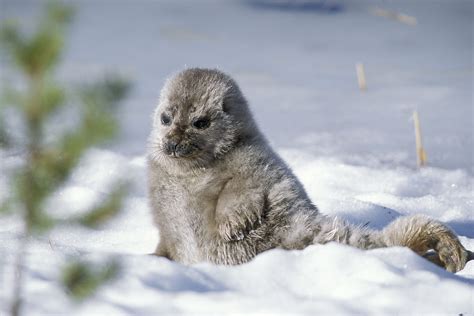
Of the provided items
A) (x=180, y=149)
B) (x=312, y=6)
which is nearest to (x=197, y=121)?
(x=180, y=149)

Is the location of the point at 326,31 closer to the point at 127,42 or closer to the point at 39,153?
the point at 127,42

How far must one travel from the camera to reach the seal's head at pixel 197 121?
4691 mm

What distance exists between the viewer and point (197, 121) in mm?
4762

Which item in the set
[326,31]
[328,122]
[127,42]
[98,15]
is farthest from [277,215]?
[98,15]

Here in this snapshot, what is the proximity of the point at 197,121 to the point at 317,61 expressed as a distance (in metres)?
7.47

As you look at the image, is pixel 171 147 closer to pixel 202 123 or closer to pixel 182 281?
pixel 202 123

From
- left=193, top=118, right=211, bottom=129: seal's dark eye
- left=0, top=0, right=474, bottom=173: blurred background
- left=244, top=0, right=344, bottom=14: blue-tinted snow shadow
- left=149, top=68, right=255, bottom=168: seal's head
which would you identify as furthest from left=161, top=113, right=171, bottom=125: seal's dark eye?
left=244, top=0, right=344, bottom=14: blue-tinted snow shadow

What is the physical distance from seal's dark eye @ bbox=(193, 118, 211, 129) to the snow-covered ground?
2.45 ft

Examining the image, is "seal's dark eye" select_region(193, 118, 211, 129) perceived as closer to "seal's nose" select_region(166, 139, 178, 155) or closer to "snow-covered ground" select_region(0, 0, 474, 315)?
"seal's nose" select_region(166, 139, 178, 155)

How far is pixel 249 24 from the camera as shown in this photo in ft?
43.9

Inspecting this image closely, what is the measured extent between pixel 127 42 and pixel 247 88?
243cm

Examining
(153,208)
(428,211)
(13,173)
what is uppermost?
(13,173)

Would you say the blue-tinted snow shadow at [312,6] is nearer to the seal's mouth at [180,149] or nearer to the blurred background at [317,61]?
the blurred background at [317,61]

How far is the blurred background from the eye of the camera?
351 inches
